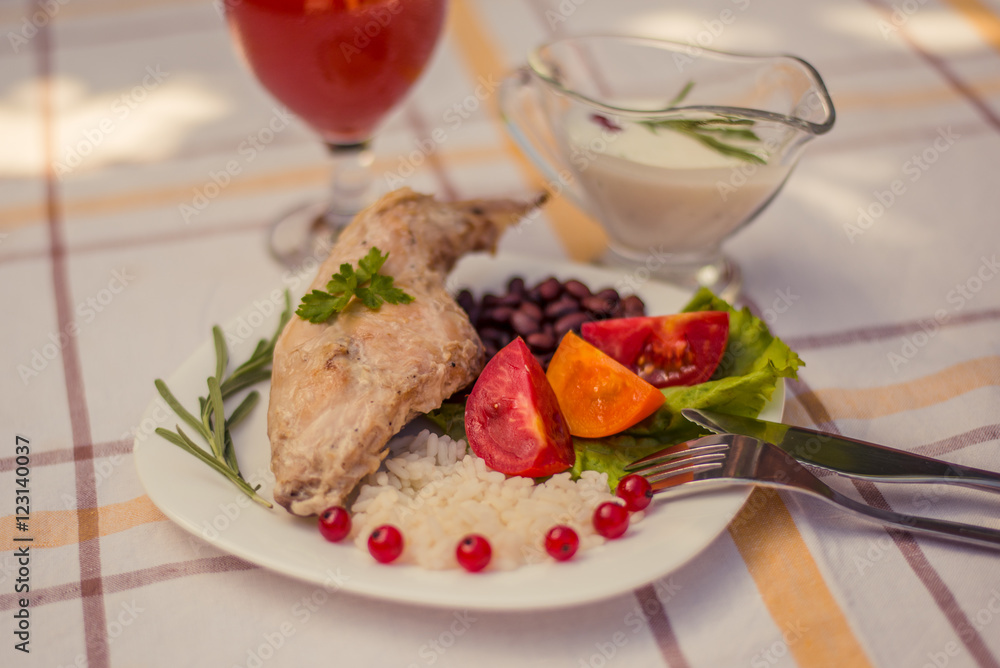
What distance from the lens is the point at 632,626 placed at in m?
1.73

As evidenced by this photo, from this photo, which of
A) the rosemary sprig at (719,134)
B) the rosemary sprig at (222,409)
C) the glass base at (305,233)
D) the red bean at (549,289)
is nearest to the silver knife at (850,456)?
the red bean at (549,289)

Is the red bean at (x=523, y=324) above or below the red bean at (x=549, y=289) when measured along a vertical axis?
below

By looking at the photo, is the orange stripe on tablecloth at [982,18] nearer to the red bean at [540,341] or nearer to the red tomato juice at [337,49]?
the red tomato juice at [337,49]

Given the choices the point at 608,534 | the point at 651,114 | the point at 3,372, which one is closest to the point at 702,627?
the point at 608,534

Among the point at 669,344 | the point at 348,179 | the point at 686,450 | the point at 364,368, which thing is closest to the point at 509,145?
the point at 348,179

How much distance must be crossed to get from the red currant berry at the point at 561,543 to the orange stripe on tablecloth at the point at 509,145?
4.74 feet

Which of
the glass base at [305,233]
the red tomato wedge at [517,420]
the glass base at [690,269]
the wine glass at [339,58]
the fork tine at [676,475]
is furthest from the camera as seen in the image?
the glass base at [305,233]

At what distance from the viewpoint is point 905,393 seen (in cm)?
233

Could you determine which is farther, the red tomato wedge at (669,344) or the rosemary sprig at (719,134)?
the rosemary sprig at (719,134)

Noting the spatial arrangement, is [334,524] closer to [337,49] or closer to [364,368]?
[364,368]

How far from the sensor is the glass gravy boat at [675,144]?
8.03ft

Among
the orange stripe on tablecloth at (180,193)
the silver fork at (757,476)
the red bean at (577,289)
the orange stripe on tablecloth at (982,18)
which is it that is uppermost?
the orange stripe on tablecloth at (982,18)

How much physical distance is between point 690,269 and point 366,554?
1529mm

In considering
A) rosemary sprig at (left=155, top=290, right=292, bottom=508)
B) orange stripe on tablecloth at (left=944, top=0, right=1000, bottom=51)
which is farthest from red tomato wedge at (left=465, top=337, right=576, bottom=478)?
orange stripe on tablecloth at (left=944, top=0, right=1000, bottom=51)
